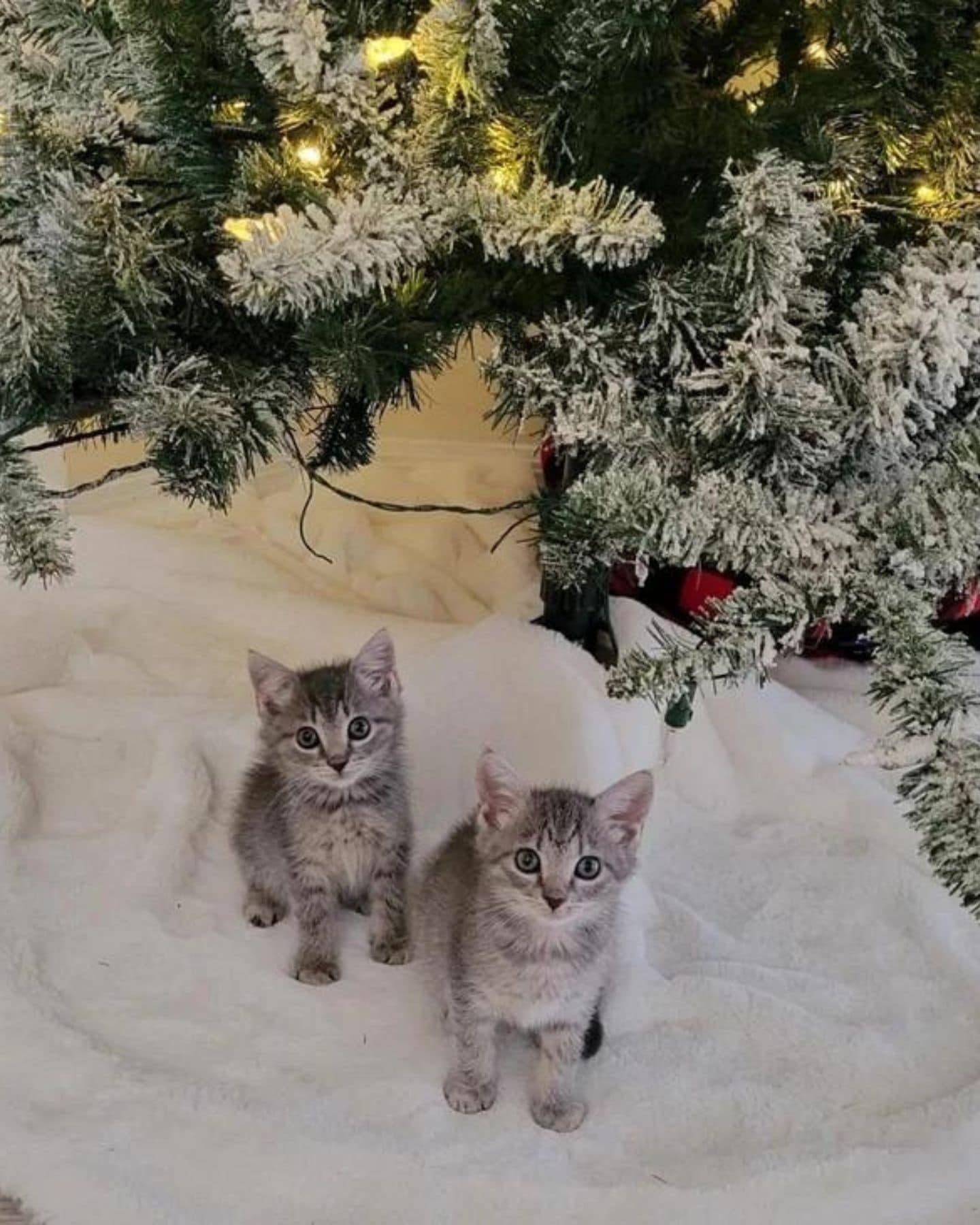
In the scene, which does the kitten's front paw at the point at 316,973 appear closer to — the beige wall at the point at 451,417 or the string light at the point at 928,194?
the string light at the point at 928,194

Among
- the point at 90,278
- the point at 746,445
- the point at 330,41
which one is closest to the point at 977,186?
the point at 746,445

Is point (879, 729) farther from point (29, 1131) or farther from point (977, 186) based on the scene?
point (29, 1131)

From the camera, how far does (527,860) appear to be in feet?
2.89

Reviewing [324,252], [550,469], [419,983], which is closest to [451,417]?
[550,469]

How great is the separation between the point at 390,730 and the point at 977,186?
22.7 inches

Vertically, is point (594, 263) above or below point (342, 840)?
above

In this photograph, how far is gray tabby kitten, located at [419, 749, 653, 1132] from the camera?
0.87 m

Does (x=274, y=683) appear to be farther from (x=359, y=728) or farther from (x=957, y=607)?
(x=957, y=607)

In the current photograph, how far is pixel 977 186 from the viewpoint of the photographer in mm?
812

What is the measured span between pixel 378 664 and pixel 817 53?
1.84 feet

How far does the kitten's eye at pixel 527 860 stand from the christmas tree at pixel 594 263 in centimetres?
15

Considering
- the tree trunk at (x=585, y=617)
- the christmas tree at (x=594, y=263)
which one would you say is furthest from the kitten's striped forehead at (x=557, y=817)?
the tree trunk at (x=585, y=617)

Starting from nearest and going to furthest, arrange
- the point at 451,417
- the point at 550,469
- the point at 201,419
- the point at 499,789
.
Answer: the point at 201,419 < the point at 499,789 < the point at 550,469 < the point at 451,417

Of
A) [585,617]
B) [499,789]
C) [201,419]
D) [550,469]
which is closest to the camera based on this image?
[201,419]
